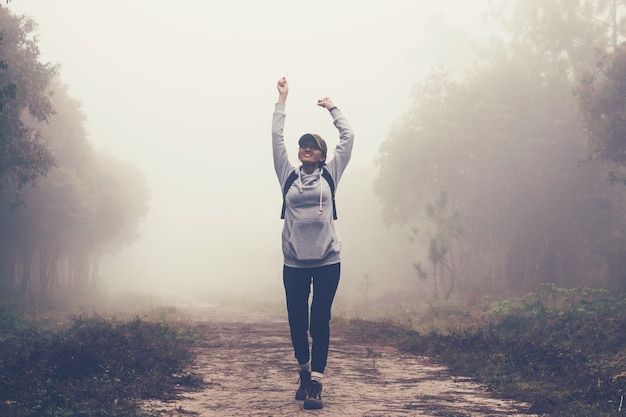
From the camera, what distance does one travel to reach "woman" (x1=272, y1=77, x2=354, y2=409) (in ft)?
15.8

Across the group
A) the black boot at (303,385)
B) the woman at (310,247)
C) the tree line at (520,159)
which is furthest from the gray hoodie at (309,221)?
the tree line at (520,159)

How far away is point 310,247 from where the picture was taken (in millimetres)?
4785

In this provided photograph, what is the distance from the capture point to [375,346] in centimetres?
992

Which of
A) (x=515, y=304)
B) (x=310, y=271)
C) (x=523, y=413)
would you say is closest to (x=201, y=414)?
(x=310, y=271)

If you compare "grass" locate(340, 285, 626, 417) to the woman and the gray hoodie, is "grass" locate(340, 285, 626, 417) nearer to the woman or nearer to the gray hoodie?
the woman

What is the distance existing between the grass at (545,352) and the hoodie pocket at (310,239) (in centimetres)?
224

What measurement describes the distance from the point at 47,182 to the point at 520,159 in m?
19.9

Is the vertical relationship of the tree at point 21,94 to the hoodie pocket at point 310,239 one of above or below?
above

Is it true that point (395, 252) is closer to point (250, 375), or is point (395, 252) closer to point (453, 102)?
point (453, 102)

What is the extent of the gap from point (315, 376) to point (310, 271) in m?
0.92

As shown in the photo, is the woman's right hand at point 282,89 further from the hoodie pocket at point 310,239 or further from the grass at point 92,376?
the grass at point 92,376

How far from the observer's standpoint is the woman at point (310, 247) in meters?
4.82

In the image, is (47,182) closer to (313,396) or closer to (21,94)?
(21,94)

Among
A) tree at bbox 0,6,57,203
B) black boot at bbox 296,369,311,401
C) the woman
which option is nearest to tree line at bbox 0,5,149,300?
tree at bbox 0,6,57,203
